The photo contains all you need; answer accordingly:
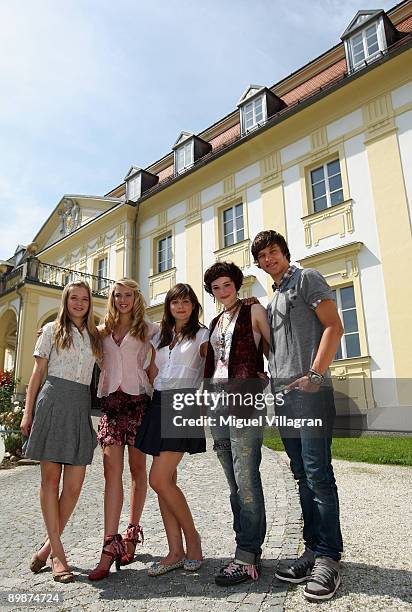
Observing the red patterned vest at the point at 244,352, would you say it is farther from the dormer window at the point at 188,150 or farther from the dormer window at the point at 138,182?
the dormer window at the point at 138,182

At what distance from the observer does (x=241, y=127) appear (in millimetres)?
14898

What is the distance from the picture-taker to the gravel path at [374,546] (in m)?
2.17

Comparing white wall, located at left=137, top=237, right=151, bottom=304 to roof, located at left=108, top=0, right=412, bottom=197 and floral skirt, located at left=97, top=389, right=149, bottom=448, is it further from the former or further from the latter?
floral skirt, located at left=97, top=389, right=149, bottom=448

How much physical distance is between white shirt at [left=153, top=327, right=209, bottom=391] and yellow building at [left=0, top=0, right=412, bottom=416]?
7879 millimetres

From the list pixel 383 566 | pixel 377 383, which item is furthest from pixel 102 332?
pixel 377 383

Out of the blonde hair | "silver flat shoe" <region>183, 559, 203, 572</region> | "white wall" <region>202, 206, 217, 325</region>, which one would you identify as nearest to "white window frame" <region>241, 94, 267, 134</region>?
"white wall" <region>202, 206, 217, 325</region>

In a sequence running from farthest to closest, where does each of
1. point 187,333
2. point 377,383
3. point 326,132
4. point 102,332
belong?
point 326,132 < point 377,383 < point 102,332 < point 187,333

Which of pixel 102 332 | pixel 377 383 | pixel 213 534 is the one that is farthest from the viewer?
pixel 377 383

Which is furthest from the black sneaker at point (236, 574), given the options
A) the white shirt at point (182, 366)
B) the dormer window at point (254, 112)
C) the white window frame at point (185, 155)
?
the white window frame at point (185, 155)

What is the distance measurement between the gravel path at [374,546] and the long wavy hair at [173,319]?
1.56m

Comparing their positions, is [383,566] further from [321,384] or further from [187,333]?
[187,333]

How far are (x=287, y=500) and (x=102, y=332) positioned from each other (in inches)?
96.4

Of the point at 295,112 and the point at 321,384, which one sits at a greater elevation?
the point at 295,112

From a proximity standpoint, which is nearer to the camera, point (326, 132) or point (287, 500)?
point (287, 500)
